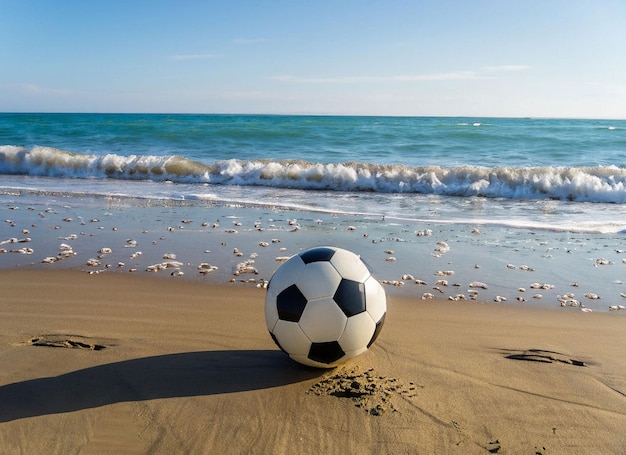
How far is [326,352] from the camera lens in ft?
12.7

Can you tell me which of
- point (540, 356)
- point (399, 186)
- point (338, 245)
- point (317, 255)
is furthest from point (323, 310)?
point (399, 186)

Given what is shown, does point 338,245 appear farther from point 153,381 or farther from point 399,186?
point 399,186

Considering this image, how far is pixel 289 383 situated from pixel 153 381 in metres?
0.94

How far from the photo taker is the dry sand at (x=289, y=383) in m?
3.24

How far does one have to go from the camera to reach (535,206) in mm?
13039

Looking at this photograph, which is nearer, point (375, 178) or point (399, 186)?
point (399, 186)

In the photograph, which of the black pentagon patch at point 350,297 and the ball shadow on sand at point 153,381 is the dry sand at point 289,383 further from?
the black pentagon patch at point 350,297

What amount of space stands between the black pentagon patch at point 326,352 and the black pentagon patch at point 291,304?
0.78ft

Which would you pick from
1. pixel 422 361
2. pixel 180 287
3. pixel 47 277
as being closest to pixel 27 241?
pixel 47 277

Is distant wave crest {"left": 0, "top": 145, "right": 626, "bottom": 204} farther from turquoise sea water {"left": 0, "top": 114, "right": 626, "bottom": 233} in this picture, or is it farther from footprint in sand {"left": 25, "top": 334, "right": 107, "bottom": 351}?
footprint in sand {"left": 25, "top": 334, "right": 107, "bottom": 351}

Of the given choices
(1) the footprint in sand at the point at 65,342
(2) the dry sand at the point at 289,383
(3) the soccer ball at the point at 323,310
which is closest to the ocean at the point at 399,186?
(2) the dry sand at the point at 289,383

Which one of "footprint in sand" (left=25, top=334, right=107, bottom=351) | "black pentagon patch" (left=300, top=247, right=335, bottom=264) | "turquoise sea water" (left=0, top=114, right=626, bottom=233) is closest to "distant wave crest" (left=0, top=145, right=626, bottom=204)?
"turquoise sea water" (left=0, top=114, right=626, bottom=233)

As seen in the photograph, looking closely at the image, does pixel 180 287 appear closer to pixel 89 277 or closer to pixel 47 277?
pixel 89 277

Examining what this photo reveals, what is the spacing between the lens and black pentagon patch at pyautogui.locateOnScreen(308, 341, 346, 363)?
3838 millimetres
